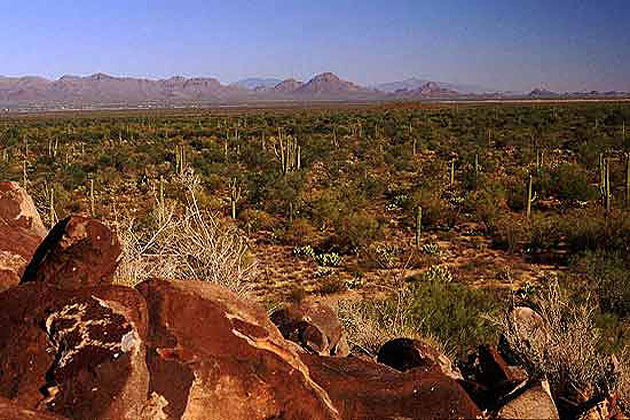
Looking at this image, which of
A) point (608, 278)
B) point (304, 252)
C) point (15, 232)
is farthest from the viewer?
point (304, 252)

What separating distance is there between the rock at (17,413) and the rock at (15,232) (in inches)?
63.3

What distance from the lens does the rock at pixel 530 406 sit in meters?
3.99

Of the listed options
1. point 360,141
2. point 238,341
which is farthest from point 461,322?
point 360,141

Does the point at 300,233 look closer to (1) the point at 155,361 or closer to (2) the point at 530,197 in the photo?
(2) the point at 530,197

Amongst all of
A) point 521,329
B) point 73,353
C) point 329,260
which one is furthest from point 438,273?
point 73,353

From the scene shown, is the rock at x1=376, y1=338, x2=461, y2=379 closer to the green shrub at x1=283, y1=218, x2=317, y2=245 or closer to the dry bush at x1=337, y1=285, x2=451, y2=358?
the dry bush at x1=337, y1=285, x2=451, y2=358

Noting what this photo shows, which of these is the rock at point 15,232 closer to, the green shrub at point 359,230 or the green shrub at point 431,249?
the green shrub at point 359,230

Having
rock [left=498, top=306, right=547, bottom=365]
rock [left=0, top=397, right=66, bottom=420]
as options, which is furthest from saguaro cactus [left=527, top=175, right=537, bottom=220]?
rock [left=0, top=397, right=66, bottom=420]

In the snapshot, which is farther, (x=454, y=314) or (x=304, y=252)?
(x=304, y=252)

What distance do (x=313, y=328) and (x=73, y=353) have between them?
3148mm

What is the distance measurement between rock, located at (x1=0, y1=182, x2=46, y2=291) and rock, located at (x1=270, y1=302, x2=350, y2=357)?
261 centimetres

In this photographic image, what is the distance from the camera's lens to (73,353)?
3746mm

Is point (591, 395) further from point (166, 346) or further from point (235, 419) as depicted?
point (166, 346)

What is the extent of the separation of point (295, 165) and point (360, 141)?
39.4ft
